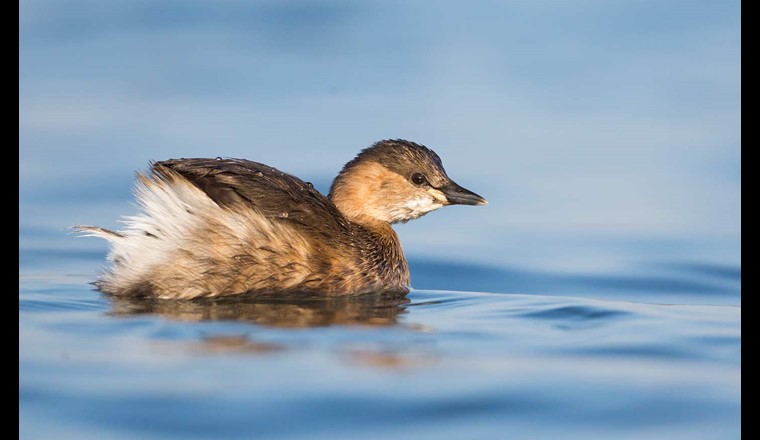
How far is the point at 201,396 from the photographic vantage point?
4695mm

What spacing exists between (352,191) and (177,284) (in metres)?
1.57

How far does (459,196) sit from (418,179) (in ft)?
0.97

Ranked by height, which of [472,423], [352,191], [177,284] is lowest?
[472,423]

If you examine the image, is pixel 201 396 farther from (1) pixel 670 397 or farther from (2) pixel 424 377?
(1) pixel 670 397

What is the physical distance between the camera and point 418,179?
786 cm

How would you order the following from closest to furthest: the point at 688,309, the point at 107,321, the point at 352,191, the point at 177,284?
the point at 107,321 → the point at 177,284 → the point at 688,309 → the point at 352,191

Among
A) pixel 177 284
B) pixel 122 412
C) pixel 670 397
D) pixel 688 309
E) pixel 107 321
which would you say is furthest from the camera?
pixel 688 309

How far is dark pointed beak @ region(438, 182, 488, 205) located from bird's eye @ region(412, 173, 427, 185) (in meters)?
0.13

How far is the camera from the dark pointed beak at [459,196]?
25.8ft

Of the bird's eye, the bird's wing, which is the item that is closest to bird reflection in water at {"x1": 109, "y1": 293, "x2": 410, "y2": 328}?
the bird's wing

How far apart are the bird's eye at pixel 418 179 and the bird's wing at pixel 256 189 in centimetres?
93

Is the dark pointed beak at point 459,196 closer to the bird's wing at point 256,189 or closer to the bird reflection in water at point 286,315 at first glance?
the bird reflection in water at point 286,315

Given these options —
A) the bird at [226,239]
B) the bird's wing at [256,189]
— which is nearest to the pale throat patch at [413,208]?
the bird at [226,239]

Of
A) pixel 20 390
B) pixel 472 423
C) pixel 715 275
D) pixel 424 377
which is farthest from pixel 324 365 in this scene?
pixel 715 275
